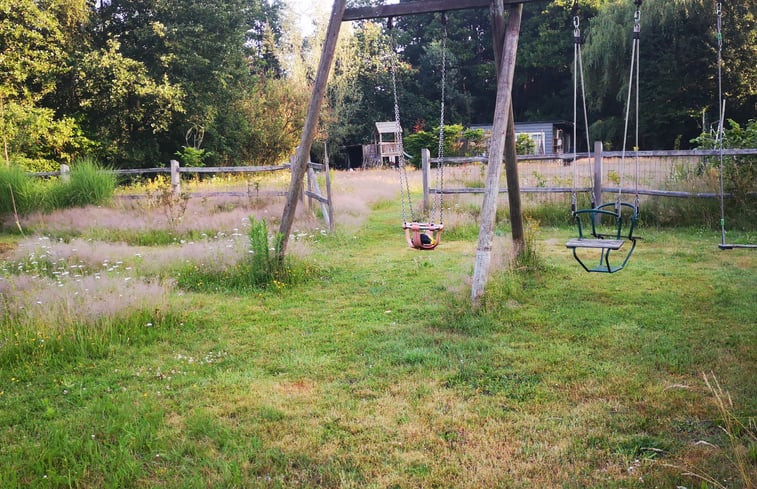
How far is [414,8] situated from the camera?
7023 mm

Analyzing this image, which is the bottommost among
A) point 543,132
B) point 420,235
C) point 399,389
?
point 399,389

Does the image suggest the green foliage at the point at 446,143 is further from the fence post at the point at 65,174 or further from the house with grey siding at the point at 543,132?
the fence post at the point at 65,174

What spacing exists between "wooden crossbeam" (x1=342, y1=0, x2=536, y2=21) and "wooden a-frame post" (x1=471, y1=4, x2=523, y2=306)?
0.44 meters

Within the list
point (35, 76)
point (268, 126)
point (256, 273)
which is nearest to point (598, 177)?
point (256, 273)

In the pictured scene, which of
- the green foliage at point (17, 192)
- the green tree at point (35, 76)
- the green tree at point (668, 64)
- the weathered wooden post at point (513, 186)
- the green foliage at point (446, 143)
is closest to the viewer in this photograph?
the weathered wooden post at point (513, 186)

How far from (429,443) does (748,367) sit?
2.52 metres

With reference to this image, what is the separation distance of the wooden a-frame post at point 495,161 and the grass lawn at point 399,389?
12.7 inches

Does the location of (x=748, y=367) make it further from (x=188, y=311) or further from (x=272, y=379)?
(x=188, y=311)

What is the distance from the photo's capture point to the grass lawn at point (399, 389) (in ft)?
10.3

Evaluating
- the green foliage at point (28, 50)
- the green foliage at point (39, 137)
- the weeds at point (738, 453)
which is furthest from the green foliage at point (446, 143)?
the weeds at point (738, 453)

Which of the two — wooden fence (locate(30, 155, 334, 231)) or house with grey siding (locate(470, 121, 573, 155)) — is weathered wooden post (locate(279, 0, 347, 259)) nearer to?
wooden fence (locate(30, 155, 334, 231))

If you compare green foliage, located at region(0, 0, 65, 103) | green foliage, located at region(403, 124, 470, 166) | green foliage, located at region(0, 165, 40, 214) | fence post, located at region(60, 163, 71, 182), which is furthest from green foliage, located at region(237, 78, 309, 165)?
green foliage, located at region(0, 165, 40, 214)

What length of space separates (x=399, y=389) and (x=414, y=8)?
4731 mm

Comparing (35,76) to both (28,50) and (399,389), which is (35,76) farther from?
(399,389)
